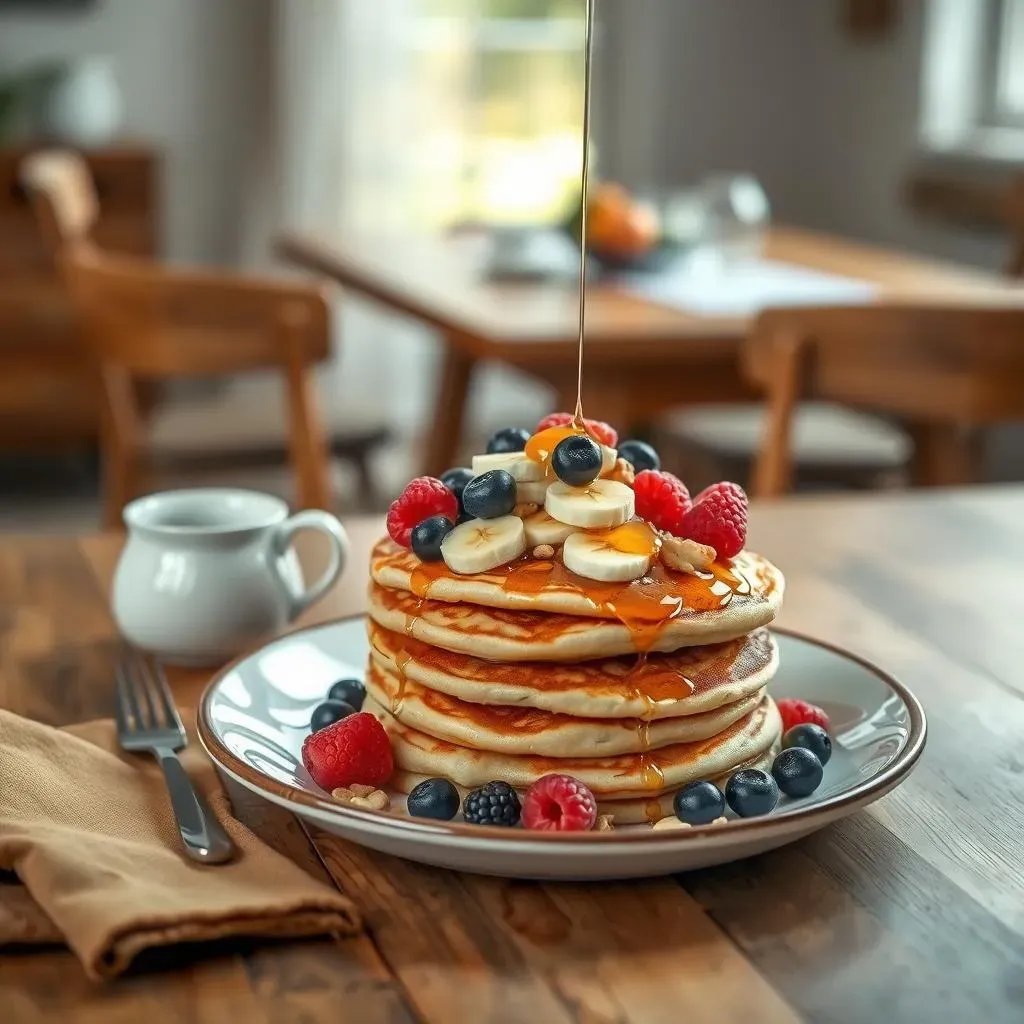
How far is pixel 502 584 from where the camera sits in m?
0.88

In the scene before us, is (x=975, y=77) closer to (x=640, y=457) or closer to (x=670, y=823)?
(x=640, y=457)

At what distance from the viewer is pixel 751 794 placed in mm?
861

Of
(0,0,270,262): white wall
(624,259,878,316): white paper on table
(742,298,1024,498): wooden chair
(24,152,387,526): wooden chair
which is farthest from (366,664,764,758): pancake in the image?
(0,0,270,262): white wall

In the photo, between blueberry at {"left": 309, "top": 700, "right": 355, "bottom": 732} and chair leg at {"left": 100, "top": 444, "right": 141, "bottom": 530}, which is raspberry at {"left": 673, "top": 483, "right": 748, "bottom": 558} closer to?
blueberry at {"left": 309, "top": 700, "right": 355, "bottom": 732}

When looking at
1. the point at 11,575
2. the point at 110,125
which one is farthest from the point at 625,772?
the point at 110,125

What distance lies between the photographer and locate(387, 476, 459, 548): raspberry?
94 cm

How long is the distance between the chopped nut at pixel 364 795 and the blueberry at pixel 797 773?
0.22 metres

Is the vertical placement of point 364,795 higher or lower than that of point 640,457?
lower

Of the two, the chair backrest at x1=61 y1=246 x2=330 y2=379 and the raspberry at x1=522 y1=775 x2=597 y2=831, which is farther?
the chair backrest at x1=61 y1=246 x2=330 y2=379

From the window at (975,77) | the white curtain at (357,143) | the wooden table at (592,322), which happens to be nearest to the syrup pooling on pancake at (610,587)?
the wooden table at (592,322)

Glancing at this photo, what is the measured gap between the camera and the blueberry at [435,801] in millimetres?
855

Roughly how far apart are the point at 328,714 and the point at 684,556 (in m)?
0.24

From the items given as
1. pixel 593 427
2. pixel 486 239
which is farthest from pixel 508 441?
pixel 486 239

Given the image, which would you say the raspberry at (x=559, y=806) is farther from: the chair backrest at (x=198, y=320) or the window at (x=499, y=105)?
the window at (x=499, y=105)
